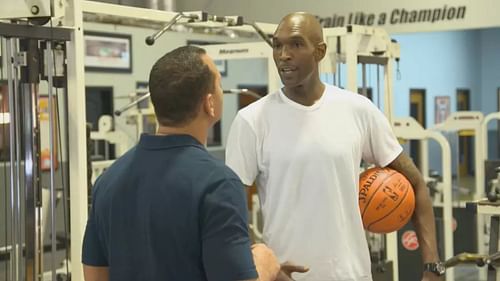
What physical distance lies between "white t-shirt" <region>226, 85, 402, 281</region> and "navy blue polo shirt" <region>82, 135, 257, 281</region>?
791 mm

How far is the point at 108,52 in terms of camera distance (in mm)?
9039

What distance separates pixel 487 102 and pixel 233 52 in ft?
37.9

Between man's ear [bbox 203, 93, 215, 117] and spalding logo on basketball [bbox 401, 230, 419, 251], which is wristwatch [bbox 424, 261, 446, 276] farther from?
spalding logo on basketball [bbox 401, 230, 419, 251]

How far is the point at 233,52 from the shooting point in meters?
5.07

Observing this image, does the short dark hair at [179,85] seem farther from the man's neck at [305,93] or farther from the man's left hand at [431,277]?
the man's left hand at [431,277]

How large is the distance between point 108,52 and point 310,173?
7.01m

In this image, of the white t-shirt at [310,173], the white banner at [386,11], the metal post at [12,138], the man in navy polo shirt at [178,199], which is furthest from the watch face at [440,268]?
the white banner at [386,11]

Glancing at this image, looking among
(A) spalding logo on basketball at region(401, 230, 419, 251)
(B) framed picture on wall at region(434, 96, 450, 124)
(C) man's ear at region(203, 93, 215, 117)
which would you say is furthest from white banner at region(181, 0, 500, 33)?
(B) framed picture on wall at region(434, 96, 450, 124)

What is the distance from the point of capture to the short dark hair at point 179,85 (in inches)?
63.9

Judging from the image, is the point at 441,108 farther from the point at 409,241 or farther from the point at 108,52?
the point at 409,241

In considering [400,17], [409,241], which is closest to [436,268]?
[409,241]

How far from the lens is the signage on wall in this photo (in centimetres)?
707

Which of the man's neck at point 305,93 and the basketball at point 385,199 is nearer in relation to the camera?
the man's neck at point 305,93

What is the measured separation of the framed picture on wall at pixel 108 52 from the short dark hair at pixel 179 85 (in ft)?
24.0
